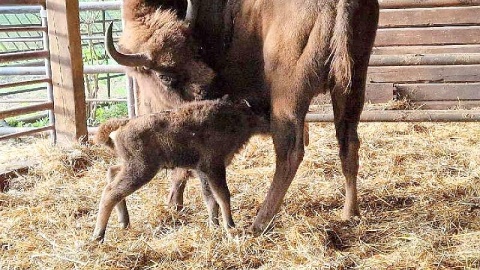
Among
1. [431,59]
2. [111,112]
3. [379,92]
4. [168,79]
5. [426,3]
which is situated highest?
[426,3]

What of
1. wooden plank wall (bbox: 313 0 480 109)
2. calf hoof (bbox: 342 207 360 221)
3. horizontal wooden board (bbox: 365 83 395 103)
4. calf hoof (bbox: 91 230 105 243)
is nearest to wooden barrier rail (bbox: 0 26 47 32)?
calf hoof (bbox: 91 230 105 243)

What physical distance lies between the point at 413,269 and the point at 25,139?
627cm

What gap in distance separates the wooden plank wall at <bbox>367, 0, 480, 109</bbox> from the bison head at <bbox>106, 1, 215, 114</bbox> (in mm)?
4248

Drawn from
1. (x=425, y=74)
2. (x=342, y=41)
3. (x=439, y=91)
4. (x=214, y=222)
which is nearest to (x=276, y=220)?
(x=214, y=222)

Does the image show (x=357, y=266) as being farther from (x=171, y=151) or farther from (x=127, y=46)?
(x=127, y=46)

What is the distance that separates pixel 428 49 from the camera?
8328 mm

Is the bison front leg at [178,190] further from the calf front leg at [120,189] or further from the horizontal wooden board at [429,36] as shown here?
the horizontal wooden board at [429,36]

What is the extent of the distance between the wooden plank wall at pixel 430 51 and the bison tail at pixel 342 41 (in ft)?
14.9

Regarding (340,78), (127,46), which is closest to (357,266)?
(340,78)

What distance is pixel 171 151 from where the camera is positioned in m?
3.92

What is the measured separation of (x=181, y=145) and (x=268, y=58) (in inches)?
32.4

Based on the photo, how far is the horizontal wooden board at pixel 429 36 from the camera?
8.16 meters

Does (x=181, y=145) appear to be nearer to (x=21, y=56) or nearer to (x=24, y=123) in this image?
(x=21, y=56)

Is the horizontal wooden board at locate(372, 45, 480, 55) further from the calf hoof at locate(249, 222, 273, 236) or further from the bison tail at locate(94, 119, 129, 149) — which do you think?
the bison tail at locate(94, 119, 129, 149)
